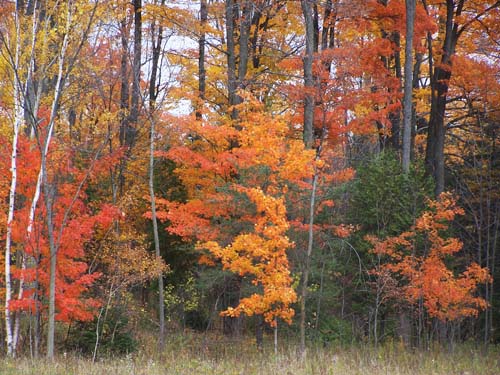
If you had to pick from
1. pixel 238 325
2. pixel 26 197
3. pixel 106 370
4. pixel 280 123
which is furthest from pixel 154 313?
pixel 106 370

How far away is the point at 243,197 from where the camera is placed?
15945mm

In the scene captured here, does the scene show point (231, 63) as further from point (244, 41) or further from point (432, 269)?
point (432, 269)

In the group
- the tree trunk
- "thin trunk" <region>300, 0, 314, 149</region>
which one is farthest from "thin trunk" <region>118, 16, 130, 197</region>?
the tree trunk

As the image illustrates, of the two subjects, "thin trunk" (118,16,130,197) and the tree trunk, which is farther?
the tree trunk

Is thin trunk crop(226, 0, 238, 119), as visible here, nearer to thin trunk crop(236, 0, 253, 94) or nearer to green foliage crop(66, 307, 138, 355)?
thin trunk crop(236, 0, 253, 94)

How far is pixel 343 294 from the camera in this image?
18.3 m

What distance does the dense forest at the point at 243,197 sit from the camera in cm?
1464

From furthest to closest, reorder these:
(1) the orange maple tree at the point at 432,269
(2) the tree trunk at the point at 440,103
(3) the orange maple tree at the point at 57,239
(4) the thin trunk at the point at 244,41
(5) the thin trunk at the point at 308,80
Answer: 1. (2) the tree trunk at the point at 440,103
2. (4) the thin trunk at the point at 244,41
3. (5) the thin trunk at the point at 308,80
4. (1) the orange maple tree at the point at 432,269
5. (3) the orange maple tree at the point at 57,239

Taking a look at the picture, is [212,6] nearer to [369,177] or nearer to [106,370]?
[369,177]

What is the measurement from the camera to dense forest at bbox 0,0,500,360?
14.6 metres

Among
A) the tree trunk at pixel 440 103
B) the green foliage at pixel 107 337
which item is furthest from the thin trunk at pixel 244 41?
the green foliage at pixel 107 337

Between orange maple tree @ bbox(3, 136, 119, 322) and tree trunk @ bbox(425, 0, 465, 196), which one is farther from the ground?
tree trunk @ bbox(425, 0, 465, 196)

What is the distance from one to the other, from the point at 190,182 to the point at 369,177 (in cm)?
534

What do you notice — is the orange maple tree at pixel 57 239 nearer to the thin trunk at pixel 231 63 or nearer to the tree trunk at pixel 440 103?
the thin trunk at pixel 231 63
